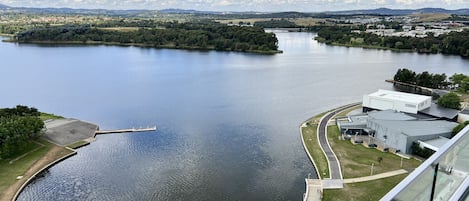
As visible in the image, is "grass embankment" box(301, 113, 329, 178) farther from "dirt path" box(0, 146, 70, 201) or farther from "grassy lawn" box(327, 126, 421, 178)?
"dirt path" box(0, 146, 70, 201)

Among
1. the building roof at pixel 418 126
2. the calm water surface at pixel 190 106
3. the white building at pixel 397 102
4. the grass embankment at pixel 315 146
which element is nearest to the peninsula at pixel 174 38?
the calm water surface at pixel 190 106

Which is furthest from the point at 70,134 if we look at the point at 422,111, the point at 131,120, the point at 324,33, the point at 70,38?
the point at 324,33

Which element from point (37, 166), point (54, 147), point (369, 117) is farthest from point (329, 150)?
point (54, 147)

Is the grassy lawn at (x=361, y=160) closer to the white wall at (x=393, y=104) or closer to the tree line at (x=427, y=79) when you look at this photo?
the white wall at (x=393, y=104)

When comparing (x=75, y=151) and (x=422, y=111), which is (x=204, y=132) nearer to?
(x=75, y=151)

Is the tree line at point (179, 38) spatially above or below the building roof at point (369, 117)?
above
